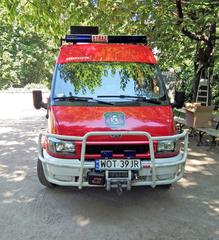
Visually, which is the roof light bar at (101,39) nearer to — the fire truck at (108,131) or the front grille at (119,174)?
the fire truck at (108,131)

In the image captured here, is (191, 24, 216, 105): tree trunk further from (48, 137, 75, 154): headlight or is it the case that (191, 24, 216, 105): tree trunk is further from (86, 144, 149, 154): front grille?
(48, 137, 75, 154): headlight

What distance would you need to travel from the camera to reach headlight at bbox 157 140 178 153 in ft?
18.2

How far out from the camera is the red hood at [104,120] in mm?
5438

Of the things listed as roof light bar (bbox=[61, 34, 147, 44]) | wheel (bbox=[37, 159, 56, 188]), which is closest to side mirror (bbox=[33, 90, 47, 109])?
wheel (bbox=[37, 159, 56, 188])

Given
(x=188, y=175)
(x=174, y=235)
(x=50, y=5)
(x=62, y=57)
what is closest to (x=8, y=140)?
(x=50, y=5)

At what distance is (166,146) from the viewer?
18.3 feet

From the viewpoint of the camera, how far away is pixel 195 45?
42.3 ft

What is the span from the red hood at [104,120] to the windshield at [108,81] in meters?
0.37

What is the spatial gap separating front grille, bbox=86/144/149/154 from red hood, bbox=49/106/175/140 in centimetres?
15

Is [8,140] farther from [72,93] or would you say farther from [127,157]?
[127,157]

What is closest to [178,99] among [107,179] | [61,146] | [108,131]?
[108,131]

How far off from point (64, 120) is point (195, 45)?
332 inches

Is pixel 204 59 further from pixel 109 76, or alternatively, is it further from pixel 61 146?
pixel 61 146

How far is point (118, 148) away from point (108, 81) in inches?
56.8
